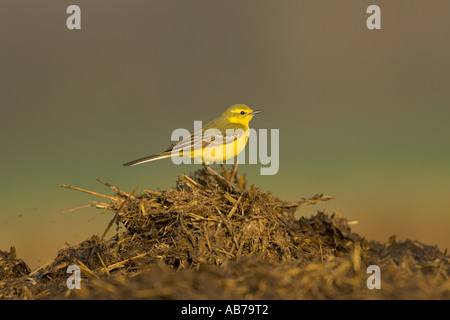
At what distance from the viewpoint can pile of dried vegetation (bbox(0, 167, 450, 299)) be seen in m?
5.10

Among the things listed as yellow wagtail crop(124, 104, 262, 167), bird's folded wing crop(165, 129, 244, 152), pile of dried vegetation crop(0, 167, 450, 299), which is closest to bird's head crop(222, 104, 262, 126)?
yellow wagtail crop(124, 104, 262, 167)

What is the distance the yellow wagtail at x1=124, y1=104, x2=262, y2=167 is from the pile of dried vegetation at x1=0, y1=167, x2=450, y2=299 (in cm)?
175

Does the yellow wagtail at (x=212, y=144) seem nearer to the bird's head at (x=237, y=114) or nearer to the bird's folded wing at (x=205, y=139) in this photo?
the bird's folded wing at (x=205, y=139)

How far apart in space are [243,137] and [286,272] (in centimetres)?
532

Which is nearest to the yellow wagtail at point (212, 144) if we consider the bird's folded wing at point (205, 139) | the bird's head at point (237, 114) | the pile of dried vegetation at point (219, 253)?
Answer: the bird's folded wing at point (205, 139)

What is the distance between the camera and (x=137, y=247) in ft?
22.4

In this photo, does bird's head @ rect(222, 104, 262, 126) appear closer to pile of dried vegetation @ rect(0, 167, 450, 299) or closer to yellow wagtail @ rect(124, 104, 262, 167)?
yellow wagtail @ rect(124, 104, 262, 167)

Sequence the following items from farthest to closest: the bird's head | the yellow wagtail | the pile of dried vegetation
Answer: the bird's head < the yellow wagtail < the pile of dried vegetation

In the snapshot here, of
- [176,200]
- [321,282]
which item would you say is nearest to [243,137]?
[176,200]

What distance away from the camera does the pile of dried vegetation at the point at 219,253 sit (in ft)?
16.7

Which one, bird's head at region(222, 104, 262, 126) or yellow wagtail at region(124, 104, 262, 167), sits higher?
bird's head at region(222, 104, 262, 126)

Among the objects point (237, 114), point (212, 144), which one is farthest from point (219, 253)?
point (237, 114)
